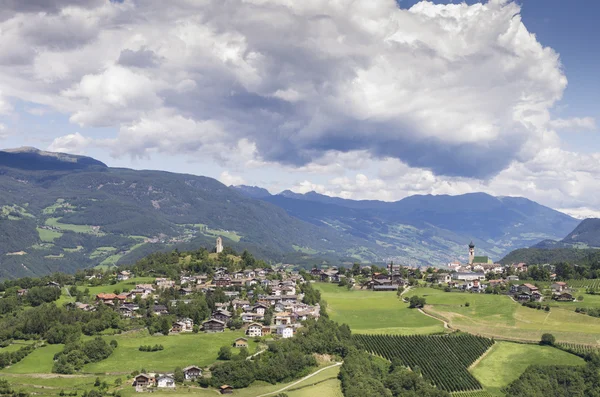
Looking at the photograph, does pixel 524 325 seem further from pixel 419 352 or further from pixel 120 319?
pixel 120 319

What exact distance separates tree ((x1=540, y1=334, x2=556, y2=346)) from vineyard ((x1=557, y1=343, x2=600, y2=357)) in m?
1.35

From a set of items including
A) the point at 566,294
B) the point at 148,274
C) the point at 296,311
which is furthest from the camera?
the point at 148,274

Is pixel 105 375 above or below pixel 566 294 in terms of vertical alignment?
below

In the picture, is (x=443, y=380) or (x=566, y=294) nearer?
(x=443, y=380)

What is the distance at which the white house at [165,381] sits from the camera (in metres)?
79.6

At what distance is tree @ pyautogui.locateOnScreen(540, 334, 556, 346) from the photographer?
344ft

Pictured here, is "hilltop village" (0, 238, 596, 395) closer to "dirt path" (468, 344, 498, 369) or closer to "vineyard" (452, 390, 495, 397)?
"vineyard" (452, 390, 495, 397)

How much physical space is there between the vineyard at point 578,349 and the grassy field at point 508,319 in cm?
171

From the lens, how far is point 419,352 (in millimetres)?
98500

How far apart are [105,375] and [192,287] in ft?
175

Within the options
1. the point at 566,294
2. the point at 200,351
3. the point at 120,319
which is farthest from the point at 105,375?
the point at 566,294

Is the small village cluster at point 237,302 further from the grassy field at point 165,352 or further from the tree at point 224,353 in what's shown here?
the tree at point 224,353

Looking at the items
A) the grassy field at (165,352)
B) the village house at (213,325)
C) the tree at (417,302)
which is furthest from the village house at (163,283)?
the tree at (417,302)

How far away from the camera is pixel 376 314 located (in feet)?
419
